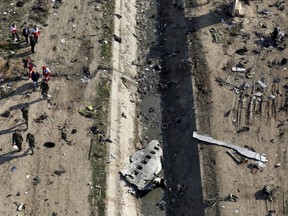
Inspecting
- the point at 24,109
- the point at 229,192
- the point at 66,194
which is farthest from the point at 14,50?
the point at 229,192

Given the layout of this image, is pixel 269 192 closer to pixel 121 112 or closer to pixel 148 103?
pixel 121 112

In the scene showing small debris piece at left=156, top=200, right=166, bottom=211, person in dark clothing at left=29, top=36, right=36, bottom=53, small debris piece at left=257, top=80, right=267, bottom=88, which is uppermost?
person in dark clothing at left=29, top=36, right=36, bottom=53

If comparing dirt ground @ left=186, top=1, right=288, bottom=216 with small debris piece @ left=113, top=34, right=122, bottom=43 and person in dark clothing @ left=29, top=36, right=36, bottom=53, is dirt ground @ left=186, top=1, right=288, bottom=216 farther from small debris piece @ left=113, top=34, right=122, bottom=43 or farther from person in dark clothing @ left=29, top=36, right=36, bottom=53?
person in dark clothing @ left=29, top=36, right=36, bottom=53

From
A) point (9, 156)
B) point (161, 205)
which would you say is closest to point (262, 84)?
point (161, 205)

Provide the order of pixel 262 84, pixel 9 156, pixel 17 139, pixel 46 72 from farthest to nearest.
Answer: pixel 262 84 → pixel 46 72 → pixel 9 156 → pixel 17 139

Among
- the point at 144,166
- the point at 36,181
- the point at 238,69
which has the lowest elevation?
the point at 36,181

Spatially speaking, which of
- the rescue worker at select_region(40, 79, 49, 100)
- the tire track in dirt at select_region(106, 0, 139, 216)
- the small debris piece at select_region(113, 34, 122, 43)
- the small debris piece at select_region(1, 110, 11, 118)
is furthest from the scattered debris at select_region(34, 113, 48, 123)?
the small debris piece at select_region(113, 34, 122, 43)
